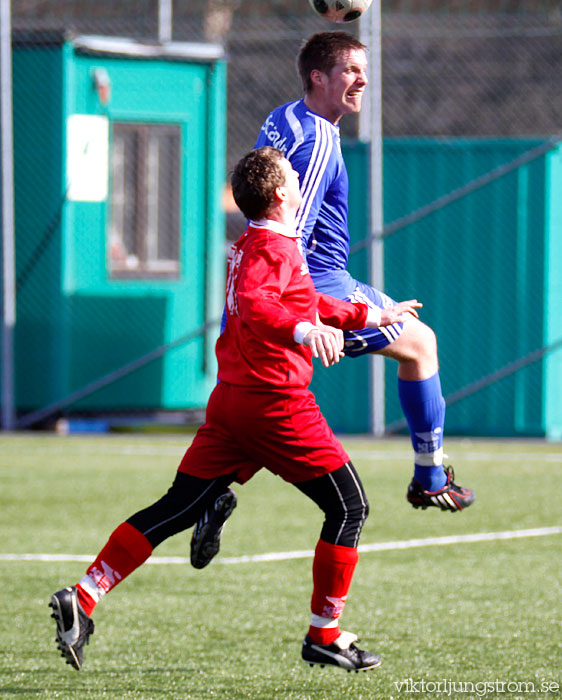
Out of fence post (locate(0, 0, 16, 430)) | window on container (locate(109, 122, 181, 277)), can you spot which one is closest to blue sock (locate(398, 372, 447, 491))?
fence post (locate(0, 0, 16, 430))

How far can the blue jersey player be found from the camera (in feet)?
16.6

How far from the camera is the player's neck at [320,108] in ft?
17.4

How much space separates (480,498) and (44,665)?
4.92m

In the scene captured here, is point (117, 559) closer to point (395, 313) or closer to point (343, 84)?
point (395, 313)

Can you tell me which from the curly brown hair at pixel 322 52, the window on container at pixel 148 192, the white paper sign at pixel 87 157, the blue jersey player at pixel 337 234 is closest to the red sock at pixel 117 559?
the blue jersey player at pixel 337 234

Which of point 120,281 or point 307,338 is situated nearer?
point 307,338

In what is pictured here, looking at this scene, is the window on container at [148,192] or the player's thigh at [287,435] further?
the window on container at [148,192]

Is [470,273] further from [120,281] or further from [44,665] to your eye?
[44,665]

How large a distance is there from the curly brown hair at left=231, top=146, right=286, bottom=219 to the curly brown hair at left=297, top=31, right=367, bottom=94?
836 millimetres

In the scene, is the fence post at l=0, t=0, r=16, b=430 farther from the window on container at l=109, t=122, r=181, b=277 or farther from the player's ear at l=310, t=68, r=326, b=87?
the player's ear at l=310, t=68, r=326, b=87

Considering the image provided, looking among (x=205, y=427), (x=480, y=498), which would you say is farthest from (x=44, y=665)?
(x=480, y=498)

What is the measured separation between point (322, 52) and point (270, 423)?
5.32 ft

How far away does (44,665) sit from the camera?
5.29 m

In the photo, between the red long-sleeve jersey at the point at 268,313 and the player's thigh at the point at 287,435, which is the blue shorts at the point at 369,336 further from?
the player's thigh at the point at 287,435
